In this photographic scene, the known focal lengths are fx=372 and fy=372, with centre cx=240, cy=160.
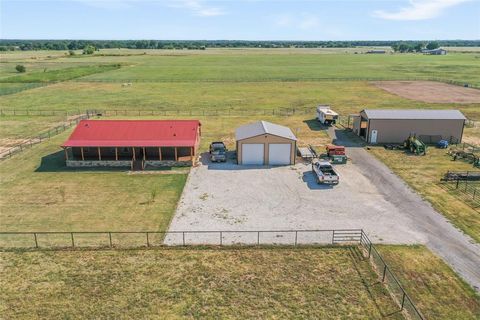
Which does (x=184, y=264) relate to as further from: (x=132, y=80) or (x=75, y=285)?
(x=132, y=80)

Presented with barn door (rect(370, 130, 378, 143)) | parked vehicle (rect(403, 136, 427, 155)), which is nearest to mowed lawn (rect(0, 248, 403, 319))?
parked vehicle (rect(403, 136, 427, 155))

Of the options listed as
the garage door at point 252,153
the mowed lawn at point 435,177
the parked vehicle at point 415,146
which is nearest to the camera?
the mowed lawn at point 435,177

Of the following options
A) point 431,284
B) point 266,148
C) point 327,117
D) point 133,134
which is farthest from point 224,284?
point 327,117

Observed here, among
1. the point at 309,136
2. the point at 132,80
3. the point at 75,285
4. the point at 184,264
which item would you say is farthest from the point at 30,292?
the point at 132,80

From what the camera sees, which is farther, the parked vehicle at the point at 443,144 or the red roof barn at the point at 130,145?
the parked vehicle at the point at 443,144

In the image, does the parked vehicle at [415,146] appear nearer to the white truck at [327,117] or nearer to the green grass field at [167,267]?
the green grass field at [167,267]

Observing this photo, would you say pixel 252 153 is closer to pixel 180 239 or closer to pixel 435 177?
pixel 180 239

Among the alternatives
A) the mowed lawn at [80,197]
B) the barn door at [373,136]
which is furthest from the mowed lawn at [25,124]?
the barn door at [373,136]
